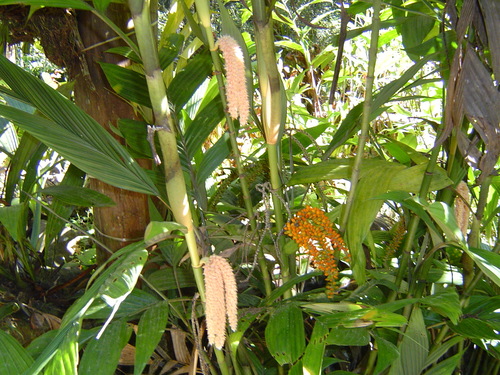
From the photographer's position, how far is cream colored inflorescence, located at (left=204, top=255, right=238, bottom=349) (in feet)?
1.46

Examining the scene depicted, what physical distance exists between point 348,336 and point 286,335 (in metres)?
0.07

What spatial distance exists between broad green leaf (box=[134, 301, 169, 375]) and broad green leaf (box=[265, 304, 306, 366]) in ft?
0.40

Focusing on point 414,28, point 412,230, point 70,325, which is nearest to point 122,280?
point 70,325

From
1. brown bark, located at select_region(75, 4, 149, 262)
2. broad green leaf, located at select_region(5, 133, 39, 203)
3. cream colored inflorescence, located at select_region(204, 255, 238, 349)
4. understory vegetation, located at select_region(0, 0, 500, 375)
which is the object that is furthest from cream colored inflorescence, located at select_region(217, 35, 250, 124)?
broad green leaf, located at select_region(5, 133, 39, 203)

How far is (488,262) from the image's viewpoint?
48cm

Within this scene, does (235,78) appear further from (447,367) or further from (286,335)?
(447,367)

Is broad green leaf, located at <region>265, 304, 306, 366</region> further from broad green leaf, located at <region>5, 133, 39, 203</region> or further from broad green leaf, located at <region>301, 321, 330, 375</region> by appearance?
broad green leaf, located at <region>5, 133, 39, 203</region>

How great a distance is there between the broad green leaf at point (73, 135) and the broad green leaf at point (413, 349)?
364mm

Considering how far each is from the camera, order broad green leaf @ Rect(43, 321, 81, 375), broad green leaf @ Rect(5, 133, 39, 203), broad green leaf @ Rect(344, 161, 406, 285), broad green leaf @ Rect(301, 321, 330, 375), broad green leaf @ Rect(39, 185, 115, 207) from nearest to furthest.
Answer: broad green leaf @ Rect(43, 321, 81, 375) < broad green leaf @ Rect(301, 321, 330, 375) < broad green leaf @ Rect(344, 161, 406, 285) < broad green leaf @ Rect(39, 185, 115, 207) < broad green leaf @ Rect(5, 133, 39, 203)

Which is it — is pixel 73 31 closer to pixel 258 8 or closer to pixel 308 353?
pixel 258 8

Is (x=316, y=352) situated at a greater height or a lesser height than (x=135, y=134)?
lesser

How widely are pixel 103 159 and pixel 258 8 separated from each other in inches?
8.3

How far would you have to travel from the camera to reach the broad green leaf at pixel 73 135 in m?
0.48

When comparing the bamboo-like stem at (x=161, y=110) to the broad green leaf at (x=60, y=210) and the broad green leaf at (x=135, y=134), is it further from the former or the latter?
the broad green leaf at (x=60, y=210)
